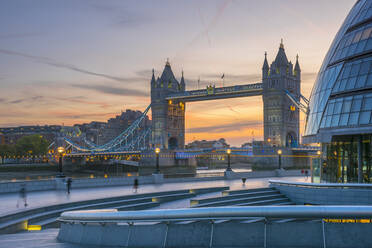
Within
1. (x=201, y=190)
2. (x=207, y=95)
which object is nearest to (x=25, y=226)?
(x=201, y=190)

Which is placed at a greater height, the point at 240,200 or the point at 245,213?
the point at 245,213

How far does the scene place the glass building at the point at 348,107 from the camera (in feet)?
84.9

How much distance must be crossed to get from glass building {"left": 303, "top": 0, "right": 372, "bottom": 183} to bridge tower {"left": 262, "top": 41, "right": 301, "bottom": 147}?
9026 centimetres

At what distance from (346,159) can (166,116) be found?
398 feet

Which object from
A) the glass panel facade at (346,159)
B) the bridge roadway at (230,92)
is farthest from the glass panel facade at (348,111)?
the bridge roadway at (230,92)

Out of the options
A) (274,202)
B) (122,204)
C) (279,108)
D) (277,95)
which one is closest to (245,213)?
(122,204)

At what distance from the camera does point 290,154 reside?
365ft

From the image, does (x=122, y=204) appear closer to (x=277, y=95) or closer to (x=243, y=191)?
(x=243, y=191)

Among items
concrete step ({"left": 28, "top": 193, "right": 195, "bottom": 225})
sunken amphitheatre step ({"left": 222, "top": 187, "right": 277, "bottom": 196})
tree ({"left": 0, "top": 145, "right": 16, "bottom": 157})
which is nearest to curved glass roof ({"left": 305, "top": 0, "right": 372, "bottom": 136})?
sunken amphitheatre step ({"left": 222, "top": 187, "right": 277, "bottom": 196})

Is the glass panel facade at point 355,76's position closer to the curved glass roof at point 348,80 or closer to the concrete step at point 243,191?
the curved glass roof at point 348,80

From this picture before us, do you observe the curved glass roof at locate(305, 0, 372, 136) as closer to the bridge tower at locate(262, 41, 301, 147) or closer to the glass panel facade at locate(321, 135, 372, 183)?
the glass panel facade at locate(321, 135, 372, 183)

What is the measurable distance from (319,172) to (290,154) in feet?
274

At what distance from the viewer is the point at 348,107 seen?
26734 millimetres

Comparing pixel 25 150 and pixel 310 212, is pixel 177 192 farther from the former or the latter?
pixel 25 150
